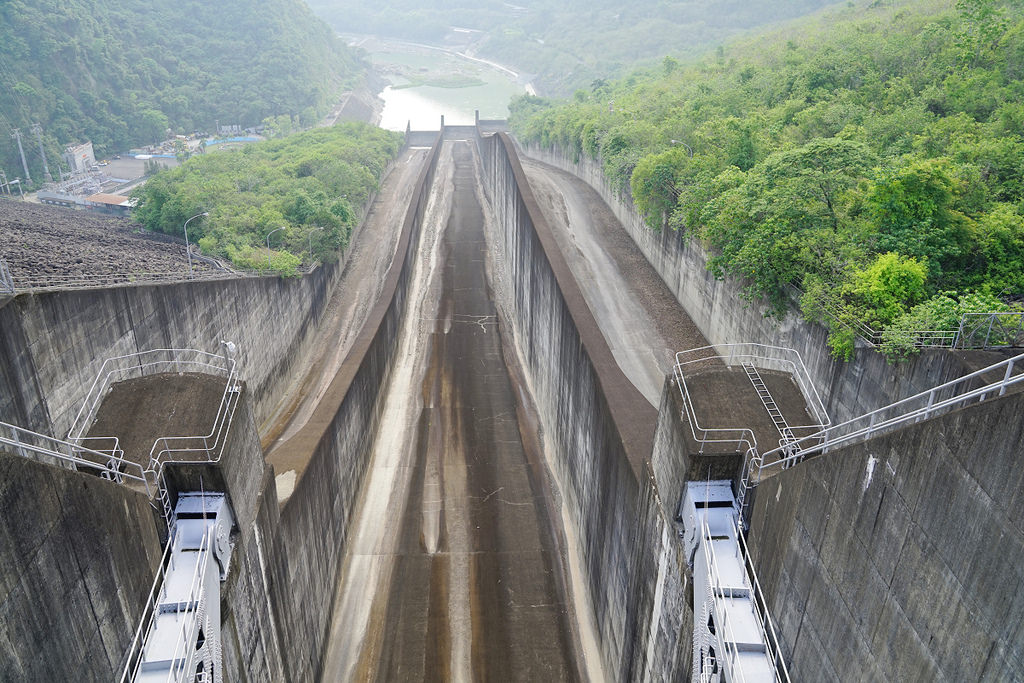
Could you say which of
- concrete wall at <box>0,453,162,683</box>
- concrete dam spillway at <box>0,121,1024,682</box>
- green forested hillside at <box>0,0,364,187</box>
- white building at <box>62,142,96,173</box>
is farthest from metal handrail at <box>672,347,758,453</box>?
white building at <box>62,142,96,173</box>

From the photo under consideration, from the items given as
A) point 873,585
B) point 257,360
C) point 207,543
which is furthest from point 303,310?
point 873,585

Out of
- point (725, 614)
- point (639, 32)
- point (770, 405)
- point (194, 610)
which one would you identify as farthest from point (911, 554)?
point (639, 32)

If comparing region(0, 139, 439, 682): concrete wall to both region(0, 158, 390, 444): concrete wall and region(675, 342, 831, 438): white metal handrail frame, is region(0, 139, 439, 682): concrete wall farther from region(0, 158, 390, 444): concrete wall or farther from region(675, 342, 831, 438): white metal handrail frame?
region(675, 342, 831, 438): white metal handrail frame

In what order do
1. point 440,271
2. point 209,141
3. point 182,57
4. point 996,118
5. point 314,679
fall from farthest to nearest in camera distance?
point 182,57 → point 209,141 → point 440,271 → point 996,118 → point 314,679

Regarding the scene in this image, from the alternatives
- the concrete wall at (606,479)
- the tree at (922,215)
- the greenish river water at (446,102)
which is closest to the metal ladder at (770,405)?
the concrete wall at (606,479)

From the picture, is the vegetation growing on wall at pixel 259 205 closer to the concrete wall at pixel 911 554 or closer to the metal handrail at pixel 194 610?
the metal handrail at pixel 194 610

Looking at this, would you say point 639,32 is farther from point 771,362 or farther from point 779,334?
point 771,362

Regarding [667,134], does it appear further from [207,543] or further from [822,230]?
[207,543]
